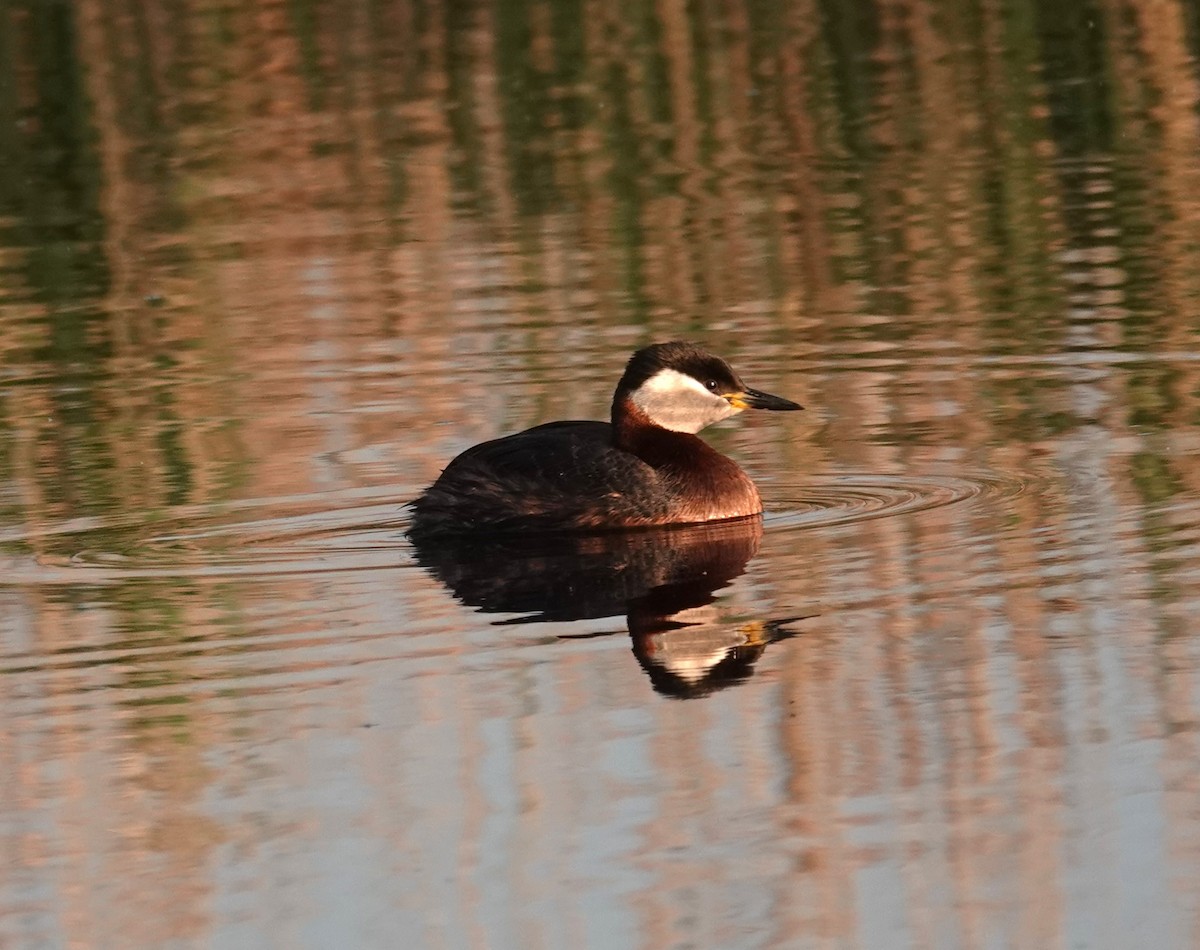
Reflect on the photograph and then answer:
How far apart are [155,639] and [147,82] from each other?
17.2 m

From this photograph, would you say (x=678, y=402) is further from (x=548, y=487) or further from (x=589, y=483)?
(x=548, y=487)

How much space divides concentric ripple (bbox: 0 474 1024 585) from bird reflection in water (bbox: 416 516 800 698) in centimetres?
28

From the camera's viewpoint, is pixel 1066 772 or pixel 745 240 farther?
pixel 745 240

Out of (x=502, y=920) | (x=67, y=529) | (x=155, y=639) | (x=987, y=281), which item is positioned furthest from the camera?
(x=987, y=281)

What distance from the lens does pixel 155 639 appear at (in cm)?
832

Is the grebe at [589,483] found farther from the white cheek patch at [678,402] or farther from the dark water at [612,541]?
the dark water at [612,541]

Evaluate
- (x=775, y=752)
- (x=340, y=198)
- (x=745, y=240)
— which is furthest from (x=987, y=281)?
(x=775, y=752)

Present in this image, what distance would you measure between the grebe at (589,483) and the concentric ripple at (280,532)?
0.21 meters

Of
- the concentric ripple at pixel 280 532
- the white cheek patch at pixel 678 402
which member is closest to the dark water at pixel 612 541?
the concentric ripple at pixel 280 532

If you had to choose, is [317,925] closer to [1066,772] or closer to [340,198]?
[1066,772]

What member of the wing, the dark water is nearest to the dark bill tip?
the dark water

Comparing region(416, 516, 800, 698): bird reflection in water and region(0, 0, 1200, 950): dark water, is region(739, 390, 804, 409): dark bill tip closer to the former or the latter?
region(0, 0, 1200, 950): dark water

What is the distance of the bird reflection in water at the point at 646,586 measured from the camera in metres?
7.79

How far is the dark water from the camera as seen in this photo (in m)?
5.95
